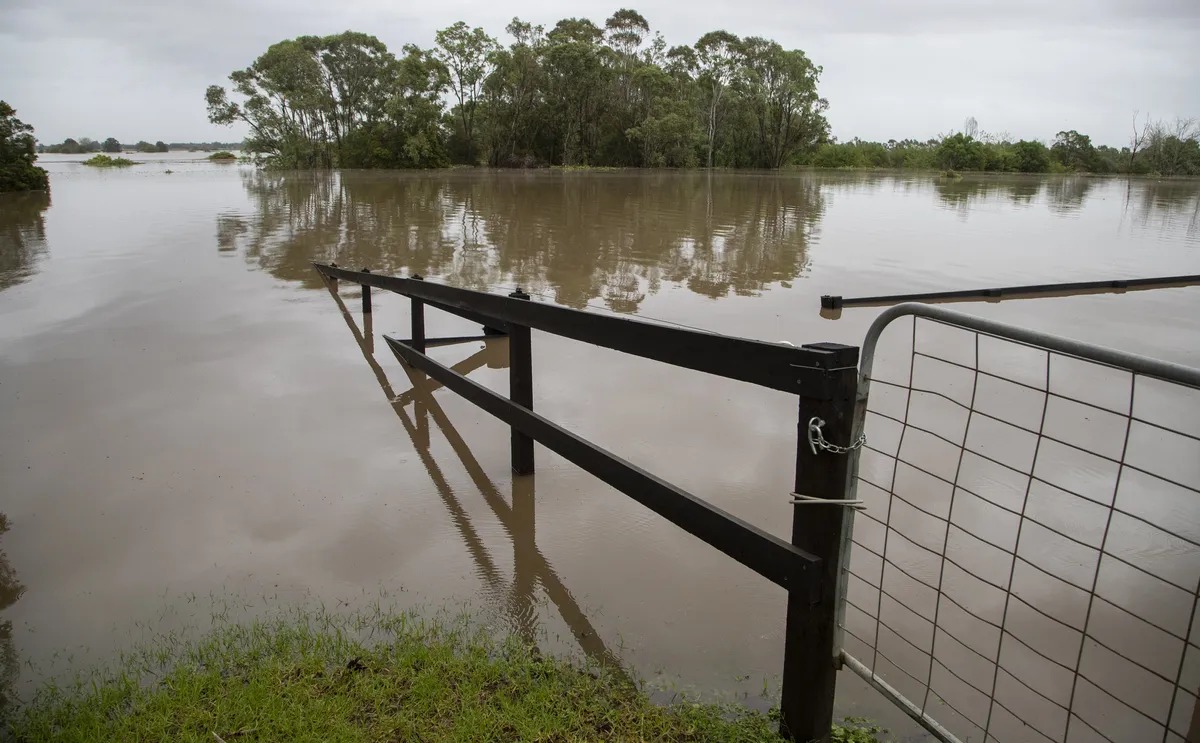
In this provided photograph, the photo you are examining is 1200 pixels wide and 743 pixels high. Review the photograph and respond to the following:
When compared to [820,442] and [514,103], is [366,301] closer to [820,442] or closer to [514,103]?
[820,442]

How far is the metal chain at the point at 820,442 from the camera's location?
7.01 ft

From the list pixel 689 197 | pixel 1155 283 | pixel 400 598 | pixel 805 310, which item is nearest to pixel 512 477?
pixel 400 598

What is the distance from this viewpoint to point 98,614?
10.9ft

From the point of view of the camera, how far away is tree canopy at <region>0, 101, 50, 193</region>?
31500 millimetres

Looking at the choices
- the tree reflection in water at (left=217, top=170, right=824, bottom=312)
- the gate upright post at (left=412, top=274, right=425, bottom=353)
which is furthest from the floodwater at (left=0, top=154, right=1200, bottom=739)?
the gate upright post at (left=412, top=274, right=425, bottom=353)

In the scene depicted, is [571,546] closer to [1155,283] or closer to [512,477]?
[512,477]

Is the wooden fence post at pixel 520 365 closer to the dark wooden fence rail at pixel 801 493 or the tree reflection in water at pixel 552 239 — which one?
the dark wooden fence rail at pixel 801 493

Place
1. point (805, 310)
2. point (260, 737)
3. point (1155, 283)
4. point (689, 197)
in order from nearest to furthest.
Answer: point (260, 737)
point (805, 310)
point (1155, 283)
point (689, 197)

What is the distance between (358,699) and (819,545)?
1.69 meters

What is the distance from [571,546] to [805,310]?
644cm

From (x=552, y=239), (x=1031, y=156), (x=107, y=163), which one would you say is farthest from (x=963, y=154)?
(x=107, y=163)

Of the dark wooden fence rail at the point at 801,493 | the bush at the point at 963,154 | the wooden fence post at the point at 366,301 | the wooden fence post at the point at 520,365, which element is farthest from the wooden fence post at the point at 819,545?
the bush at the point at 963,154

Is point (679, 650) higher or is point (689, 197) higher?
point (689, 197)

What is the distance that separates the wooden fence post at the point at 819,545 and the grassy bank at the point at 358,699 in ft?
0.59
